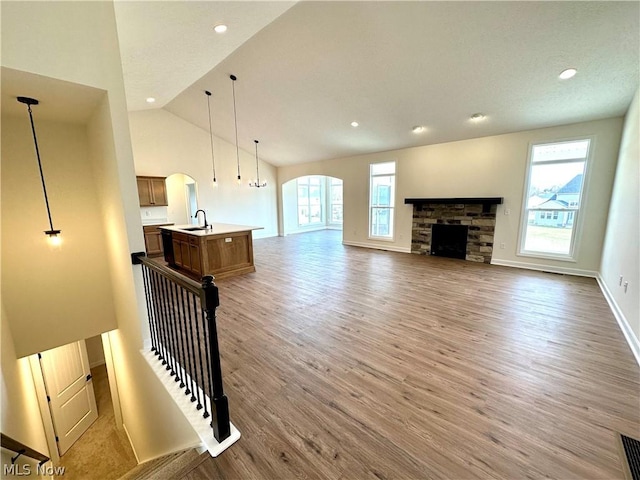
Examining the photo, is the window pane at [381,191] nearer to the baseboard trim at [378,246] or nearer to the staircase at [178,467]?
the baseboard trim at [378,246]

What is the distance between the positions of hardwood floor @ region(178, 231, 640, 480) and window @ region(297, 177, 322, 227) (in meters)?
7.62

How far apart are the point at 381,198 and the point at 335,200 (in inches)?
193

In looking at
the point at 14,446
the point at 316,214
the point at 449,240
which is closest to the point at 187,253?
the point at 14,446

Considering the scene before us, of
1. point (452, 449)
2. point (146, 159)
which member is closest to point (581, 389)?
point (452, 449)

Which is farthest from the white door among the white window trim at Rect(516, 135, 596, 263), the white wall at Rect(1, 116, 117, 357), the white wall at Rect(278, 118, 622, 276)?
the white window trim at Rect(516, 135, 596, 263)

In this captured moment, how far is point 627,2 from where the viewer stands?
8.21 feet

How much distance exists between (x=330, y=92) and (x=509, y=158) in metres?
3.88

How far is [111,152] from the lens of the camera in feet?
7.55

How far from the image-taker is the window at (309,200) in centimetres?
1137

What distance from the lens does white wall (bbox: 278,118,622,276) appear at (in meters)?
4.54

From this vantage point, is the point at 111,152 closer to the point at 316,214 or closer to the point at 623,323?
the point at 623,323

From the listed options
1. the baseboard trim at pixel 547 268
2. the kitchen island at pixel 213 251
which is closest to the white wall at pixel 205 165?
the kitchen island at pixel 213 251

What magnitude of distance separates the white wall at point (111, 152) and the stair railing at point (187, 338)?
5.9 inches

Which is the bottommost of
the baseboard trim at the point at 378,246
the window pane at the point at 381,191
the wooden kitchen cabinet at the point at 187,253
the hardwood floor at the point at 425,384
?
the hardwood floor at the point at 425,384
